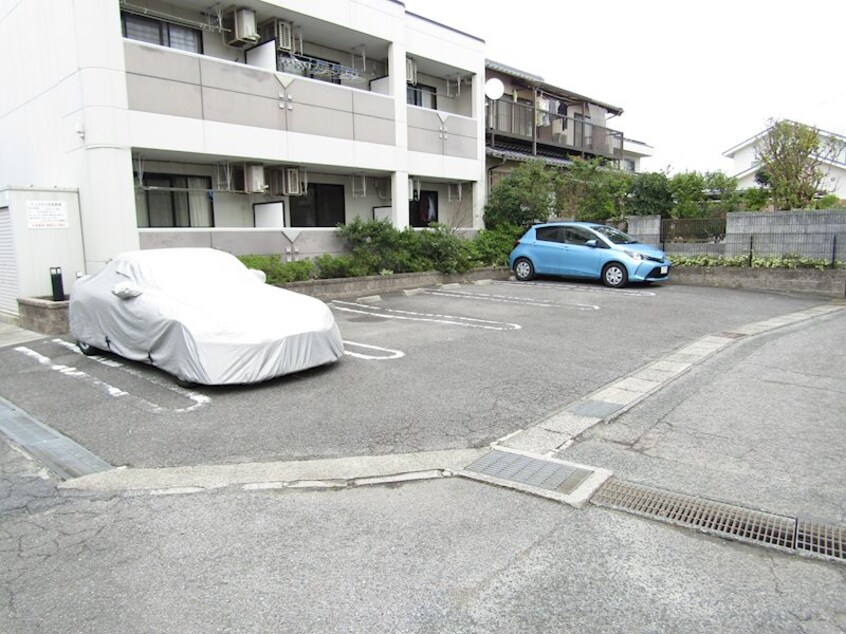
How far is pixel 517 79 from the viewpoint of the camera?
22.0 m

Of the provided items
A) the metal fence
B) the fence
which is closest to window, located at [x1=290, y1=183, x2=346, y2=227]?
the fence

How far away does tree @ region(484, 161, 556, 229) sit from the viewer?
17.7m

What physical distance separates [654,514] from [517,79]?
833 inches

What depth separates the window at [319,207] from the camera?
1527 centimetres

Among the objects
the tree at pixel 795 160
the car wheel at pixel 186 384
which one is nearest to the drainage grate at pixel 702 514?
the car wheel at pixel 186 384

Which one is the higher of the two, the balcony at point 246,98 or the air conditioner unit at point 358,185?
the balcony at point 246,98

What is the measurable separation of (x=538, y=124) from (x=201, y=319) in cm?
1956

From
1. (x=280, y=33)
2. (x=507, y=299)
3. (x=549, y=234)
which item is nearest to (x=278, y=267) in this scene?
(x=507, y=299)

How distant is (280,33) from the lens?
13195 mm

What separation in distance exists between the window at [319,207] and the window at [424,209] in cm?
313

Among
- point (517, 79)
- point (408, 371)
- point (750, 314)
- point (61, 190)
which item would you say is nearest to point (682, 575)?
point (408, 371)

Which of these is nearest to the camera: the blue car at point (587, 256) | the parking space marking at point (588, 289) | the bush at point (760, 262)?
the parking space marking at point (588, 289)

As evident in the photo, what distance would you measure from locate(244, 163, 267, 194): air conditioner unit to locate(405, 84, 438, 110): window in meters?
6.17

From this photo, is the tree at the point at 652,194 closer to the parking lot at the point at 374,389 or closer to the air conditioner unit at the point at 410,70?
the parking lot at the point at 374,389
